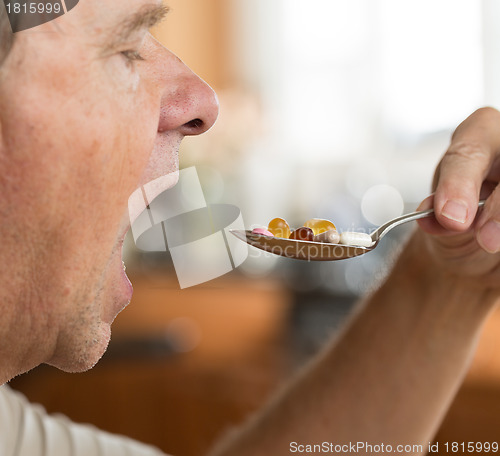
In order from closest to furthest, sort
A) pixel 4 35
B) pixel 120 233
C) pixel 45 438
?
pixel 4 35, pixel 120 233, pixel 45 438

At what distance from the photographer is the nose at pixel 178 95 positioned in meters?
0.58

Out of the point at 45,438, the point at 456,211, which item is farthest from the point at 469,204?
the point at 45,438

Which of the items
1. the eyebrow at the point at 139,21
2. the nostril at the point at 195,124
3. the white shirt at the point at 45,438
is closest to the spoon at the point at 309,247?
the nostril at the point at 195,124

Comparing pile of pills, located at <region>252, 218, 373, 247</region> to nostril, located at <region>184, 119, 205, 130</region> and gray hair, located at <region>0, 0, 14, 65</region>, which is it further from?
gray hair, located at <region>0, 0, 14, 65</region>

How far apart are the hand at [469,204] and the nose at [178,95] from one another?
0.25 m

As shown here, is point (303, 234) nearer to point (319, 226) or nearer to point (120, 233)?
point (319, 226)

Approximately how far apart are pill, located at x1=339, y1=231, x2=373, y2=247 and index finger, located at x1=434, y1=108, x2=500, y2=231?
76 mm

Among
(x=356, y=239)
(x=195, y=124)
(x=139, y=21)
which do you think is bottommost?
(x=356, y=239)

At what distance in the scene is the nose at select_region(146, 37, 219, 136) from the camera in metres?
0.58

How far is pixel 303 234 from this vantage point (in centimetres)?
64

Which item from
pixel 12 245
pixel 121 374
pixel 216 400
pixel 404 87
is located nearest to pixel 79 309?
pixel 12 245

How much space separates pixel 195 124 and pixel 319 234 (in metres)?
0.17

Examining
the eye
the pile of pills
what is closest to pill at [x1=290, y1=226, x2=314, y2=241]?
the pile of pills

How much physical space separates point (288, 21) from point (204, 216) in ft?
8.41
